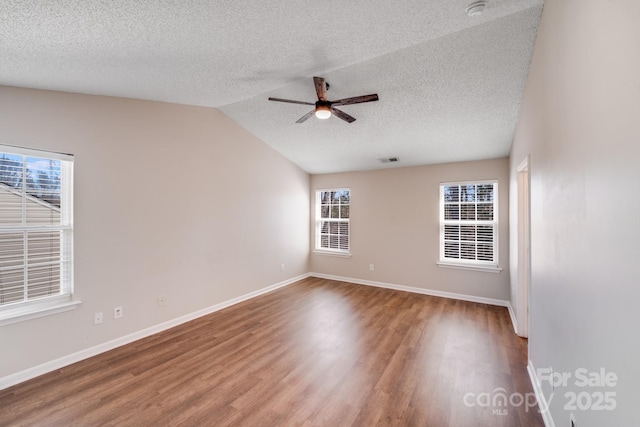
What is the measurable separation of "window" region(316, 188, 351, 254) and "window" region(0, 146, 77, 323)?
14.4 feet

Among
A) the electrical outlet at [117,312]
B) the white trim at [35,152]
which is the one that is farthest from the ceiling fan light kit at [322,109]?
the electrical outlet at [117,312]

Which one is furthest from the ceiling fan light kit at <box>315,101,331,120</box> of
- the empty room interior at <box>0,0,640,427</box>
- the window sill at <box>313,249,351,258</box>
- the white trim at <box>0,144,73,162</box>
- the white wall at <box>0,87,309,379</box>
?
the window sill at <box>313,249,351,258</box>

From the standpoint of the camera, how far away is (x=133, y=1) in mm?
1494

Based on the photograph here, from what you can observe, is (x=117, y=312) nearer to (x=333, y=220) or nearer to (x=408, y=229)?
(x=333, y=220)

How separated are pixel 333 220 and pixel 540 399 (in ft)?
14.6

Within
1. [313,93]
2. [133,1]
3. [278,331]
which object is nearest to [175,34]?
[133,1]

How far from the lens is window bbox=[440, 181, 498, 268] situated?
4.43 m

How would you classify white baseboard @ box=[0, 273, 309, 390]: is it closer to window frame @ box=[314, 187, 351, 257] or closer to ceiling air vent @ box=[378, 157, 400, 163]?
window frame @ box=[314, 187, 351, 257]

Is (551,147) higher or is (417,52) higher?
(417,52)

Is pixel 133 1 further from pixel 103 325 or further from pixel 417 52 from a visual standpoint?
pixel 103 325

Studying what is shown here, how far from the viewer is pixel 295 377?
239 centimetres

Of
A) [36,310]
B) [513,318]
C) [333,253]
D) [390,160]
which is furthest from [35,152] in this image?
[513,318]

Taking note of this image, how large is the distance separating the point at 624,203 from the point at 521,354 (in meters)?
2.64

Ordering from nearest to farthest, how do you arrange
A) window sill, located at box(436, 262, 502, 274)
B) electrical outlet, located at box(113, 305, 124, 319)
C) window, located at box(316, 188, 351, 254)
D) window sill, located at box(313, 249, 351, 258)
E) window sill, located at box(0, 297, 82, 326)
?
window sill, located at box(0, 297, 82, 326), electrical outlet, located at box(113, 305, 124, 319), window sill, located at box(436, 262, 502, 274), window sill, located at box(313, 249, 351, 258), window, located at box(316, 188, 351, 254)
